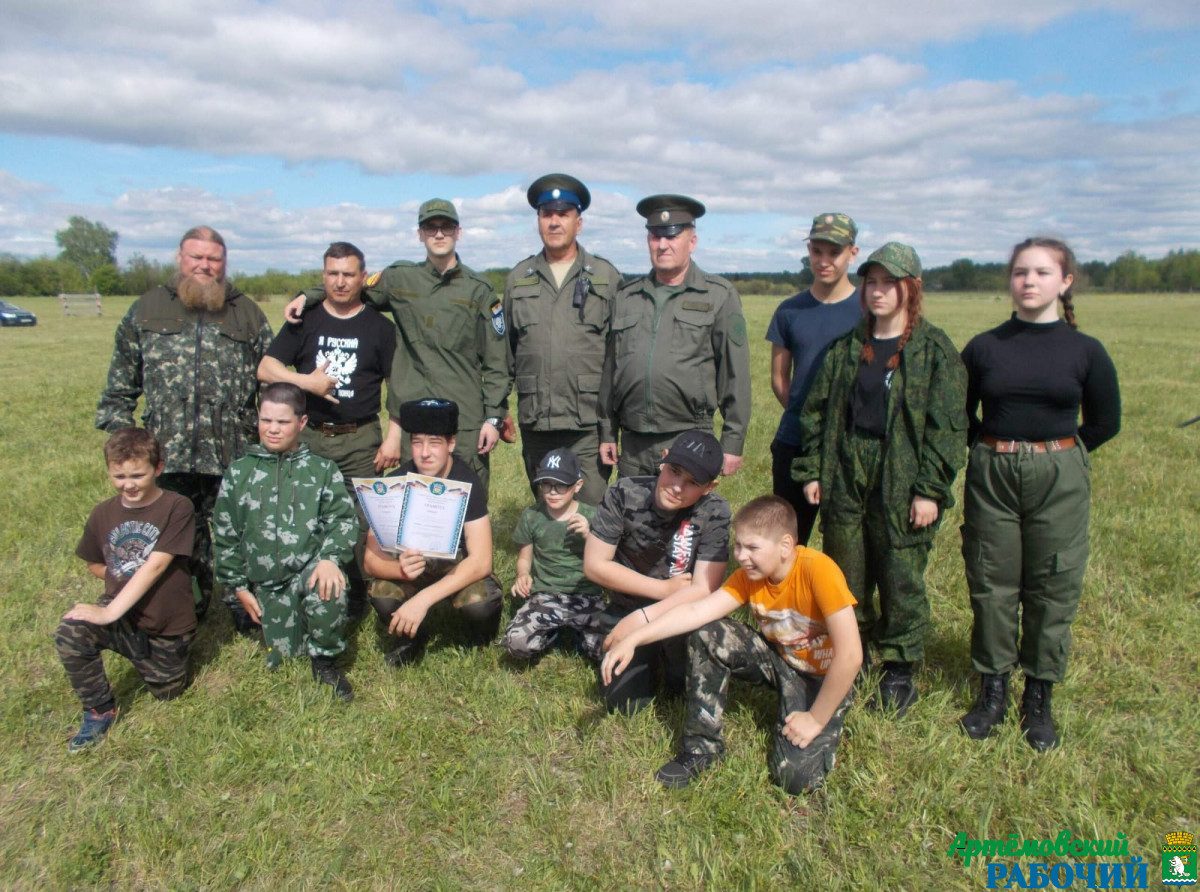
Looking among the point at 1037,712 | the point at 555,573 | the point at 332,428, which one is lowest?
the point at 1037,712

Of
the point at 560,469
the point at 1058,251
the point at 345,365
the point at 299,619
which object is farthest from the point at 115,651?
the point at 1058,251

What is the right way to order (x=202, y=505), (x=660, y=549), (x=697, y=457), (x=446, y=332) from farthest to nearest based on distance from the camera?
(x=446, y=332) → (x=202, y=505) → (x=660, y=549) → (x=697, y=457)

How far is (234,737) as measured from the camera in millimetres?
3723

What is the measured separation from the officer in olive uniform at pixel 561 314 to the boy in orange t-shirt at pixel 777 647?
1.85 m

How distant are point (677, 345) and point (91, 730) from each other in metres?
3.64

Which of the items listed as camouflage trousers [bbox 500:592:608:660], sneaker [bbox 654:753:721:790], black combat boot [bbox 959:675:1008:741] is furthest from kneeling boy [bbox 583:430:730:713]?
black combat boot [bbox 959:675:1008:741]

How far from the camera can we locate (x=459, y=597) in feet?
14.7

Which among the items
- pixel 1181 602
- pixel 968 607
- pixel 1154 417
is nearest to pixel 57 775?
pixel 968 607

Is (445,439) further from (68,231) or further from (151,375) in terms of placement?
Result: (68,231)

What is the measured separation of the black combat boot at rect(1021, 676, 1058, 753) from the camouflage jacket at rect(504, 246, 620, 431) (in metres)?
2.87

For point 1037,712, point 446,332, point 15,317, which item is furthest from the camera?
point 15,317

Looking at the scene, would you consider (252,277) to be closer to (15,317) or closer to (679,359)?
(15,317)

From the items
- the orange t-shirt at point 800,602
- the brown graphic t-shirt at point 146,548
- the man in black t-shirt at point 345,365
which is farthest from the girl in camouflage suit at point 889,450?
the brown graphic t-shirt at point 146,548

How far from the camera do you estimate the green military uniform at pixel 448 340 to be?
16.7 ft
